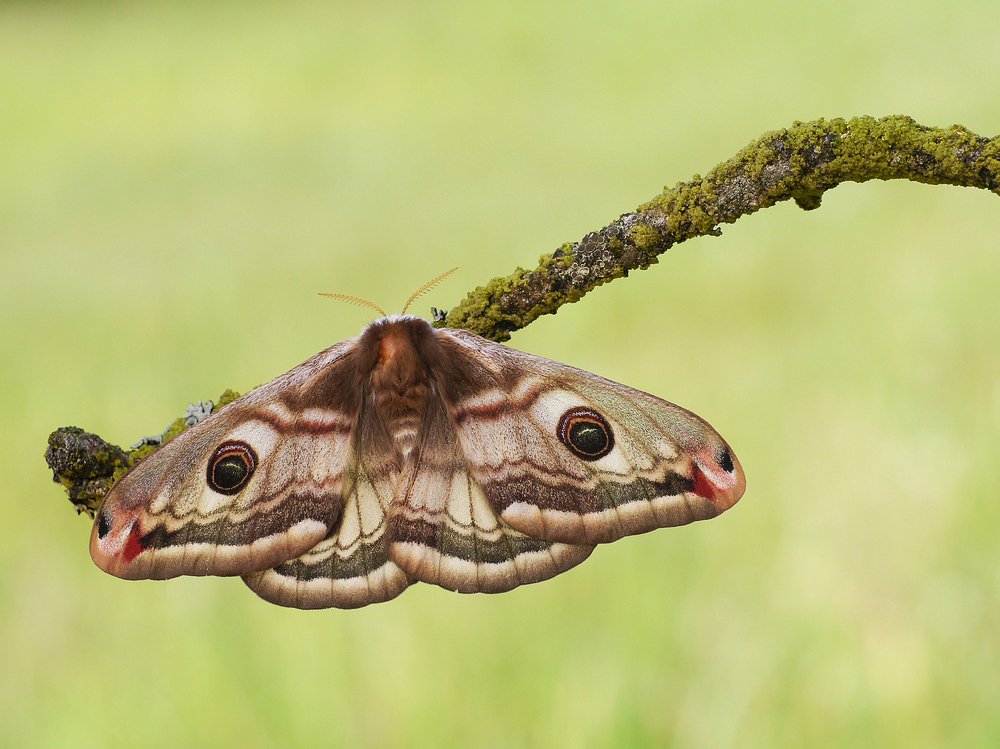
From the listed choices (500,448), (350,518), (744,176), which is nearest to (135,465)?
(350,518)

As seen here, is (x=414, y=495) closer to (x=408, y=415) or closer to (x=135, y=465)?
(x=408, y=415)

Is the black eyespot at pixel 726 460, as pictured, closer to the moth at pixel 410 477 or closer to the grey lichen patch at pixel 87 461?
the moth at pixel 410 477

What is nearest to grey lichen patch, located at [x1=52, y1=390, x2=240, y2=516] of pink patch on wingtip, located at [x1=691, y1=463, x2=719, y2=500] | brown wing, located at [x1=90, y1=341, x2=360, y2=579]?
brown wing, located at [x1=90, y1=341, x2=360, y2=579]

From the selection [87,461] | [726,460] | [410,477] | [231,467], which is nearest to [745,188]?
[726,460]

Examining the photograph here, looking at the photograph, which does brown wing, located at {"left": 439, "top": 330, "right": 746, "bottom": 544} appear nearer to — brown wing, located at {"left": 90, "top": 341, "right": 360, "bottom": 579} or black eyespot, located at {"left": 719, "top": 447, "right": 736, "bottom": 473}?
black eyespot, located at {"left": 719, "top": 447, "right": 736, "bottom": 473}

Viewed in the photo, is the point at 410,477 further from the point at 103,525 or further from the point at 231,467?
the point at 103,525

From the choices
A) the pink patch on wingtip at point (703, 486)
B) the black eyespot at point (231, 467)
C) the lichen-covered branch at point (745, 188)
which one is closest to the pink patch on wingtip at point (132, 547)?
the black eyespot at point (231, 467)
